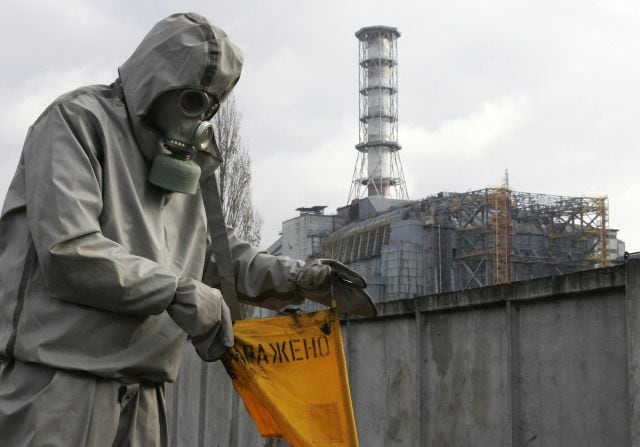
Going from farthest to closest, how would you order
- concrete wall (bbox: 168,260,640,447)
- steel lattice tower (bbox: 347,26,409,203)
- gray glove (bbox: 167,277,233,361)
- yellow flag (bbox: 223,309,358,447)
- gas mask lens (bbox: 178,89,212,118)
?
1. steel lattice tower (bbox: 347,26,409,203)
2. concrete wall (bbox: 168,260,640,447)
3. yellow flag (bbox: 223,309,358,447)
4. gas mask lens (bbox: 178,89,212,118)
5. gray glove (bbox: 167,277,233,361)

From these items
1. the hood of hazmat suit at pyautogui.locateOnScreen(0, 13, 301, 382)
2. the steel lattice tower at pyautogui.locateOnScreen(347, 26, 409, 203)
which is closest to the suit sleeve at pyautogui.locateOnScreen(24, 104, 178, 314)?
the hood of hazmat suit at pyautogui.locateOnScreen(0, 13, 301, 382)

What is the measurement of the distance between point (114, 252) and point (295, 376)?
0.90 m

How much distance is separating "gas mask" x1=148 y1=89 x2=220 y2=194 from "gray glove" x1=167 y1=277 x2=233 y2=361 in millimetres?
375

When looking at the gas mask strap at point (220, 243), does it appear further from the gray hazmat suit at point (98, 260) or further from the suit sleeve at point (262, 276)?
the gray hazmat suit at point (98, 260)

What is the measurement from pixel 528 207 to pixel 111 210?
5130 cm

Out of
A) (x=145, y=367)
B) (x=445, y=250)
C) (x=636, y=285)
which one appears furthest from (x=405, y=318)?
(x=445, y=250)

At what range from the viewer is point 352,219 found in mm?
59688

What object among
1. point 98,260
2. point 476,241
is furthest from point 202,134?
point 476,241

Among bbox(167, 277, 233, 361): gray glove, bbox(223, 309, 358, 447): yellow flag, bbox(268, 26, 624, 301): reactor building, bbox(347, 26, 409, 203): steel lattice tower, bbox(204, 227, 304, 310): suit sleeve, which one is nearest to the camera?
bbox(167, 277, 233, 361): gray glove

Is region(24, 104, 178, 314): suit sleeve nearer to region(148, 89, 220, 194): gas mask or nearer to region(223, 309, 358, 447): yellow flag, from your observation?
region(148, 89, 220, 194): gas mask

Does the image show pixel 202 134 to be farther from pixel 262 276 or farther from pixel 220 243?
pixel 262 276

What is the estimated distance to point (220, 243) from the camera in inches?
132

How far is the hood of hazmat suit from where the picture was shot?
2.67 meters

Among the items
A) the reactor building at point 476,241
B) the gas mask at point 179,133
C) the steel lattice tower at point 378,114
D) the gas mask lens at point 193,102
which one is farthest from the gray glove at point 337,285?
the steel lattice tower at point 378,114
